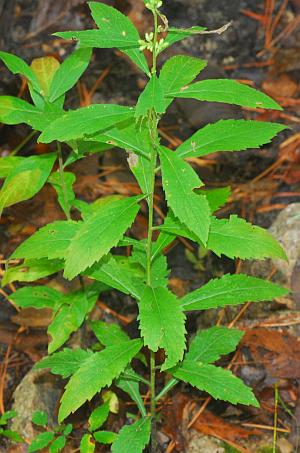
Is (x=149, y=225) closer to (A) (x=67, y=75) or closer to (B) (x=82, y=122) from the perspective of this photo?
(B) (x=82, y=122)

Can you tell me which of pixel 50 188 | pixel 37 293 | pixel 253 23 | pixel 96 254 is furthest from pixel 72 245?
pixel 253 23

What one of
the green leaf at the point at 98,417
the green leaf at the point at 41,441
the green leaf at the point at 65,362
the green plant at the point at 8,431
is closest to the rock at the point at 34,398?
the green plant at the point at 8,431

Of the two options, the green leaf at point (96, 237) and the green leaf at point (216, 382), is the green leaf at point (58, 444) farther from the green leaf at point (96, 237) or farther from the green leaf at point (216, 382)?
the green leaf at point (96, 237)

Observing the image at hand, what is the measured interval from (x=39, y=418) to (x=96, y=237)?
1.13 metres

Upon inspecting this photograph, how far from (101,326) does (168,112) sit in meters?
1.88

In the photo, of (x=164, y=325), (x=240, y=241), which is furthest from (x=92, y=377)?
(x=240, y=241)

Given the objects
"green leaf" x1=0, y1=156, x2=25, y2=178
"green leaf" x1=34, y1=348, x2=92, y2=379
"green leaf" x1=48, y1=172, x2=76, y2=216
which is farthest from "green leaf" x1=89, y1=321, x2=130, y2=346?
"green leaf" x1=0, y1=156, x2=25, y2=178

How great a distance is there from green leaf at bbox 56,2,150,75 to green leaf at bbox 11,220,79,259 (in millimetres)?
651

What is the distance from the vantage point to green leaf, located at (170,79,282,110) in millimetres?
1915

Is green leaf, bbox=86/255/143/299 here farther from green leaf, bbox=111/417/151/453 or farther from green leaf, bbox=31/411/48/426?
green leaf, bbox=31/411/48/426

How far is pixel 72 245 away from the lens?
1986 mm

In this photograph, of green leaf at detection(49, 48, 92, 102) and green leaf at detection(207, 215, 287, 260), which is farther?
green leaf at detection(49, 48, 92, 102)

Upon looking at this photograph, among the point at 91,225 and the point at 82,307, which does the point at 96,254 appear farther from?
the point at 82,307

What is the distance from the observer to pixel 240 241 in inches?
83.4
